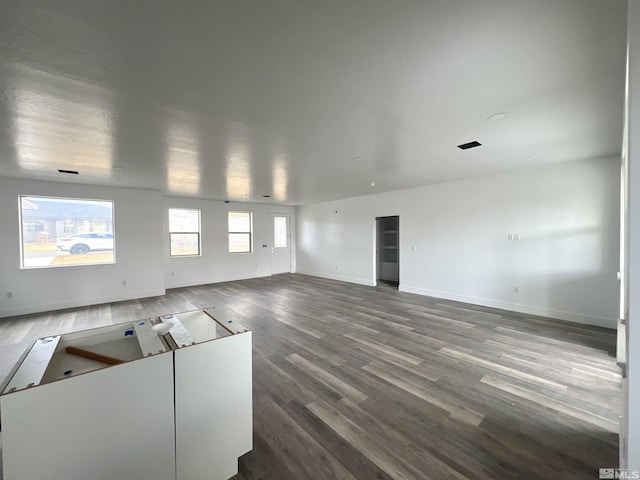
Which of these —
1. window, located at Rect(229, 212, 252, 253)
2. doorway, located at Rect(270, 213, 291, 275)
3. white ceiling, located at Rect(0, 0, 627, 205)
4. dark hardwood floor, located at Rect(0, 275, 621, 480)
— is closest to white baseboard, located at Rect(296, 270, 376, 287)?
doorway, located at Rect(270, 213, 291, 275)

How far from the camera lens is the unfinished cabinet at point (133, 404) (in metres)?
1.07

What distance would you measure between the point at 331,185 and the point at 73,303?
614 cm

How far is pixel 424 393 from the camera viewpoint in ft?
7.93

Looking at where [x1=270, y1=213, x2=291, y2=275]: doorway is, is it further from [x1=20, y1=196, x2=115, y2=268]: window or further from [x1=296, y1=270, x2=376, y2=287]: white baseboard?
[x1=20, y1=196, x2=115, y2=268]: window

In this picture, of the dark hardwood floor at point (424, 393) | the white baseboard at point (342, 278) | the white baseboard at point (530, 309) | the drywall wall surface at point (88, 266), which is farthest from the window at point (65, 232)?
the white baseboard at point (530, 309)

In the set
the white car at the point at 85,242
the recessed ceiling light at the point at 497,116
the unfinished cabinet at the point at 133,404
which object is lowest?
the unfinished cabinet at the point at 133,404

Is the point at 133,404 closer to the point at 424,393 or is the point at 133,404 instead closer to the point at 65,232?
the point at 424,393

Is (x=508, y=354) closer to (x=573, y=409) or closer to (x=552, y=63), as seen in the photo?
(x=573, y=409)

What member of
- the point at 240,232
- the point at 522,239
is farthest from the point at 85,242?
the point at 522,239

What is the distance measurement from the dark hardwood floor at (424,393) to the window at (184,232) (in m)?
2.79

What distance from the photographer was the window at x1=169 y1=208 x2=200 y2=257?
724cm

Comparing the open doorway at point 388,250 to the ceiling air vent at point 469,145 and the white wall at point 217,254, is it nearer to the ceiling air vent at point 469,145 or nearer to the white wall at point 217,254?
the white wall at point 217,254

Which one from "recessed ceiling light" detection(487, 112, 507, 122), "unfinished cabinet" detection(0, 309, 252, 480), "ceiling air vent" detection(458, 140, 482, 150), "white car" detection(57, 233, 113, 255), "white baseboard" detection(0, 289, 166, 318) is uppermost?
"ceiling air vent" detection(458, 140, 482, 150)

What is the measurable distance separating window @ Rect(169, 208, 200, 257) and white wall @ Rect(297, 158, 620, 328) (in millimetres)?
5375
